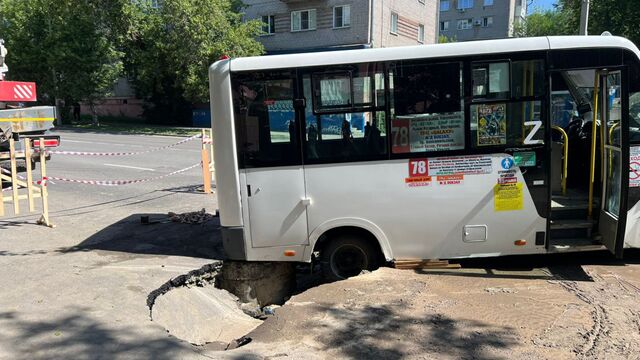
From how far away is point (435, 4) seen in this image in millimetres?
38094

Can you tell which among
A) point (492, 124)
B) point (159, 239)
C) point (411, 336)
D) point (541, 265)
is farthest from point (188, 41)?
point (411, 336)

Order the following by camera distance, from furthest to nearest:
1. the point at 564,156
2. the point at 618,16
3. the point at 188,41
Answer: the point at 188,41 < the point at 618,16 < the point at 564,156

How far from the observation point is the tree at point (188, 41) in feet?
88.9

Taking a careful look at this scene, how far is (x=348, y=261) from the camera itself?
596cm

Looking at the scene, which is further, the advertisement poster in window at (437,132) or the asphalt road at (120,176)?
the asphalt road at (120,176)

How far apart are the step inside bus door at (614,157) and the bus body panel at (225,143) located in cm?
418

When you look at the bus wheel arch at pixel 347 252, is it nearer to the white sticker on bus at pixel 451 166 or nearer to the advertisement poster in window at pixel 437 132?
the white sticker on bus at pixel 451 166

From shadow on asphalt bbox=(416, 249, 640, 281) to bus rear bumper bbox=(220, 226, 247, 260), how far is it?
204 cm

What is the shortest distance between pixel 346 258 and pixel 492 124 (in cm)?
225

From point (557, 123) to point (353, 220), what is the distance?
11.4 ft

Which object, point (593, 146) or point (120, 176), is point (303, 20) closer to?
point (120, 176)

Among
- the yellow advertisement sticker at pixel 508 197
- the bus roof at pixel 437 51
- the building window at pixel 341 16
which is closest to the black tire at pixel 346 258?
the yellow advertisement sticker at pixel 508 197

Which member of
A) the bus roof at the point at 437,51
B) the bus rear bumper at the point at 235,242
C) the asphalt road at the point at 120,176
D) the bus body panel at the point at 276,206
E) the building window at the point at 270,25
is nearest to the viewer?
the bus roof at the point at 437,51

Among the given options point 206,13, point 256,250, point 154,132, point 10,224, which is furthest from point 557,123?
point 154,132
